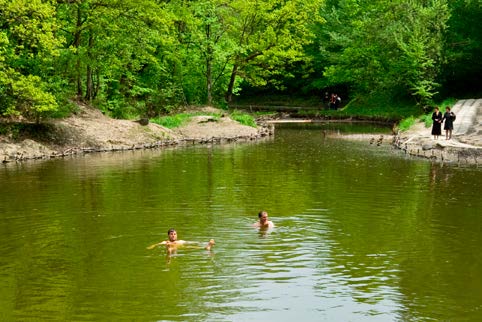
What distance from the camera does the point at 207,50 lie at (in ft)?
187

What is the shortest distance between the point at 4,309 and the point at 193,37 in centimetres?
4437

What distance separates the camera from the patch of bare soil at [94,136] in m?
36.7

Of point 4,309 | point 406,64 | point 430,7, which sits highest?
point 430,7

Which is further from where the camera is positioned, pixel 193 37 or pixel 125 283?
pixel 193 37

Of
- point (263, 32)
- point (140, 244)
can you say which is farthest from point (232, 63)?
point (140, 244)

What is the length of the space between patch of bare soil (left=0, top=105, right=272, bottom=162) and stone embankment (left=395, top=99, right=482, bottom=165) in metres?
11.4

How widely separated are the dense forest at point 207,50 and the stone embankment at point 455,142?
9.17 meters

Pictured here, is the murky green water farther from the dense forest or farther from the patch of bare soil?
the dense forest

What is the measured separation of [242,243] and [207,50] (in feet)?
132

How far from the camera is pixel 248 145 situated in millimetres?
43531

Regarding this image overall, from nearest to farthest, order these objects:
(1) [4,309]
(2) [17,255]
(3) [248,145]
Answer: (1) [4,309]
(2) [17,255]
(3) [248,145]

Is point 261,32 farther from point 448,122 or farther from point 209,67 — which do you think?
point 448,122

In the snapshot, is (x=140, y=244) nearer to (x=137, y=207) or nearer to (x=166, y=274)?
(x=166, y=274)

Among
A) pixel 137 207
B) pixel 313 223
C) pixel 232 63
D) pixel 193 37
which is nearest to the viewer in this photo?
pixel 313 223
